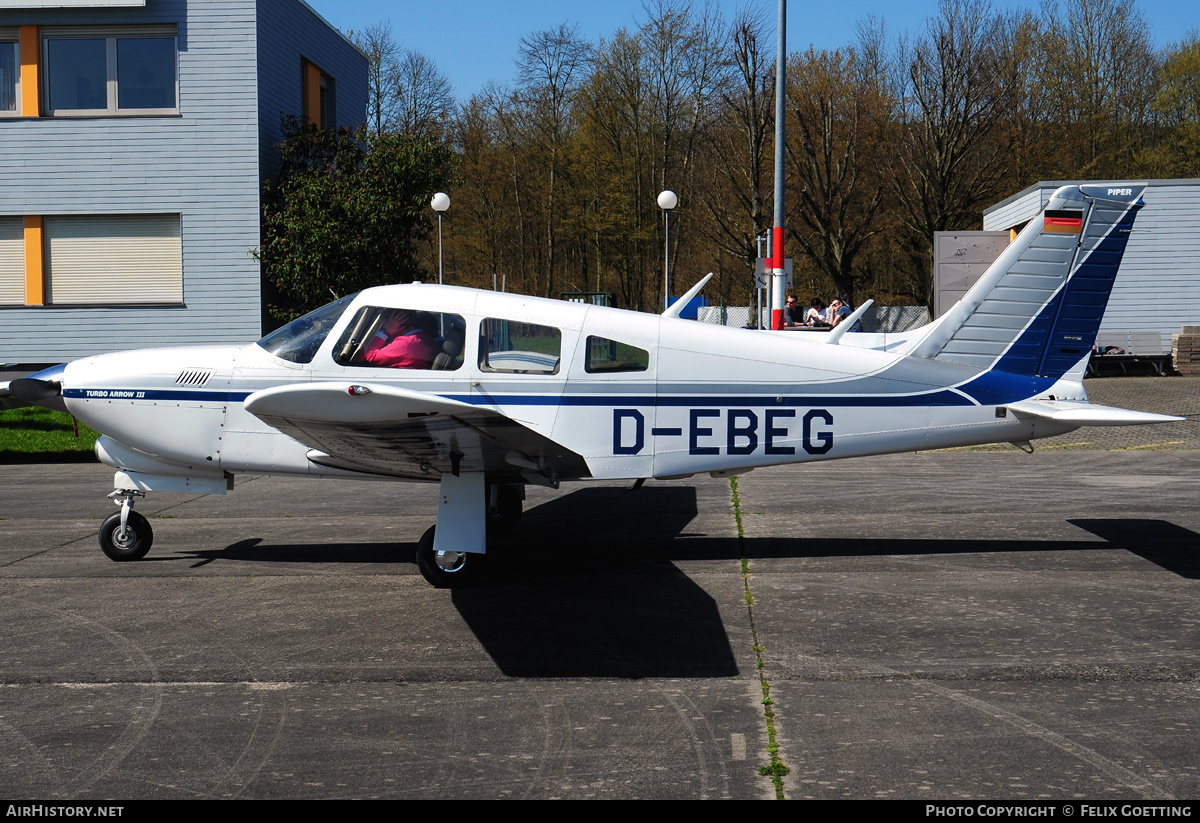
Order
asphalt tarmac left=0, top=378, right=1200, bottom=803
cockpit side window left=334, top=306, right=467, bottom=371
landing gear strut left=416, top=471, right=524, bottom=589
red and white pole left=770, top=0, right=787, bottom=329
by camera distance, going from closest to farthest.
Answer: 1. asphalt tarmac left=0, top=378, right=1200, bottom=803
2. landing gear strut left=416, top=471, right=524, bottom=589
3. cockpit side window left=334, top=306, right=467, bottom=371
4. red and white pole left=770, top=0, right=787, bottom=329

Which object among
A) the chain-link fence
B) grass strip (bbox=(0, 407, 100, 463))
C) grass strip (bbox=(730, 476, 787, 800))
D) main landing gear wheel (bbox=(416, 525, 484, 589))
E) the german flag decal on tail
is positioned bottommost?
grass strip (bbox=(730, 476, 787, 800))

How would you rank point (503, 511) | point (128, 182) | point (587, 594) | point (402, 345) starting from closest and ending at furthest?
point (587, 594) → point (402, 345) → point (503, 511) → point (128, 182)

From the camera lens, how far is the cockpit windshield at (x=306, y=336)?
7137 millimetres

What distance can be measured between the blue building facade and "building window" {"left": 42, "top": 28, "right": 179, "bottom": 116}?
2 cm

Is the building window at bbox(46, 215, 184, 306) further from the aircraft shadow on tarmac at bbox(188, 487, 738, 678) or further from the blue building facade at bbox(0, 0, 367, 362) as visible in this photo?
the aircraft shadow on tarmac at bbox(188, 487, 738, 678)

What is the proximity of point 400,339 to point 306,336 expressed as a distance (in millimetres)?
721

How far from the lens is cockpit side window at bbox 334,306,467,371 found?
705cm

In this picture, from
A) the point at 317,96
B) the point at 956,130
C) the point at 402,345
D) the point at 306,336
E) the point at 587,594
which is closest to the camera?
the point at 587,594

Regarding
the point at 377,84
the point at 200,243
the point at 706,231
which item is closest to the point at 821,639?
the point at 200,243

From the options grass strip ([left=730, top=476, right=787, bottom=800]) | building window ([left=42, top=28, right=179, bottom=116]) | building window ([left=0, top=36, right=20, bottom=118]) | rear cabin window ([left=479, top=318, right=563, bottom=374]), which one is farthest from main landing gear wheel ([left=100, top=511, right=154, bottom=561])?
building window ([left=0, top=36, right=20, bottom=118])

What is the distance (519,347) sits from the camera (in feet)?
23.4

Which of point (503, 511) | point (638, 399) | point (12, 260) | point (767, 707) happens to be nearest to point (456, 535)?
point (638, 399)

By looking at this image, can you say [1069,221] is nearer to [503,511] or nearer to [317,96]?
[503,511]

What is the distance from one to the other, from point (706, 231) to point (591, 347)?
1494 inches
